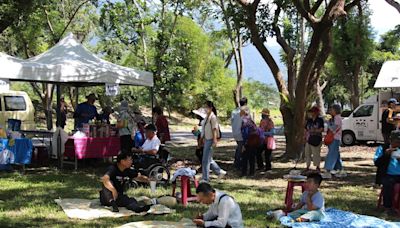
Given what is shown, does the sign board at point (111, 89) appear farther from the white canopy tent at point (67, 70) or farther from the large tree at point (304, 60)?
the large tree at point (304, 60)

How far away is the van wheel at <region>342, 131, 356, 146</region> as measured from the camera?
731 inches

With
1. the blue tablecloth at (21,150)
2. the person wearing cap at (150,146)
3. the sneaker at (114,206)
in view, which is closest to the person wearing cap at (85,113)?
the blue tablecloth at (21,150)

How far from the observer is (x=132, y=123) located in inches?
453

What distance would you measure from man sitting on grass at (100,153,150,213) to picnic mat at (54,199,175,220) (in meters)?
0.08

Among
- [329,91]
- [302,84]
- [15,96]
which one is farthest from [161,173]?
[329,91]

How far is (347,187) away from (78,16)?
2572cm

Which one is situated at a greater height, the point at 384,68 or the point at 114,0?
the point at 114,0

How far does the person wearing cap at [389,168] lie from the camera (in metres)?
7.02

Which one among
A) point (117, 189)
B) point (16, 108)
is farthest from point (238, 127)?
point (16, 108)

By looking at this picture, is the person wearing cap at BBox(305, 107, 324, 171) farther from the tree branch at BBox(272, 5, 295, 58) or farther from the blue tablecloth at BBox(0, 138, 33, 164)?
the blue tablecloth at BBox(0, 138, 33, 164)

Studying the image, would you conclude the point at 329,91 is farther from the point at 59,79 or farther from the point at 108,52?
the point at 59,79

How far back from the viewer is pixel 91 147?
442 inches

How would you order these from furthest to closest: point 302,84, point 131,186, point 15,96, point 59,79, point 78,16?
1. point 78,16
2. point 15,96
3. point 302,84
4. point 59,79
5. point 131,186

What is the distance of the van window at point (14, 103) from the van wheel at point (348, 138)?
37.2 ft
